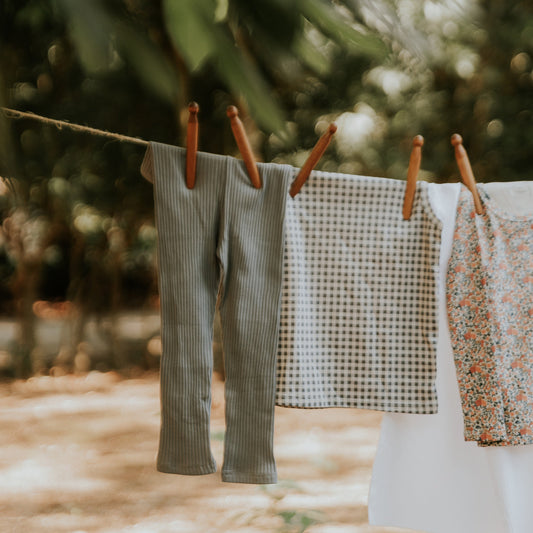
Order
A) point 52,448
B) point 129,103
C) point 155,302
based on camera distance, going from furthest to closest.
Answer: point 155,302, point 52,448, point 129,103

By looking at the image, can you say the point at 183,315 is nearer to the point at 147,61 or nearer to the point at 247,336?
the point at 247,336

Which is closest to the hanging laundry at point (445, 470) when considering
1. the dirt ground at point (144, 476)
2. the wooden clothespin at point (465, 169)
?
the wooden clothespin at point (465, 169)

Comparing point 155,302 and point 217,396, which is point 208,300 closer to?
point 217,396

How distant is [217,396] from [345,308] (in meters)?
3.31

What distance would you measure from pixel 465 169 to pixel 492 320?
27 centimetres

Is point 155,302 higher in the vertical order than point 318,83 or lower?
lower

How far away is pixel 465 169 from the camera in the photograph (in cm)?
114

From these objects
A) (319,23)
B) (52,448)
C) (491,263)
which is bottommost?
(52,448)

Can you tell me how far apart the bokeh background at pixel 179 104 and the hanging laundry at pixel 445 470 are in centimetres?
42

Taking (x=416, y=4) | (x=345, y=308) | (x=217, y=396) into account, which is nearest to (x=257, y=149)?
(x=217, y=396)

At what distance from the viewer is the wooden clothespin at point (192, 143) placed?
39.9 inches

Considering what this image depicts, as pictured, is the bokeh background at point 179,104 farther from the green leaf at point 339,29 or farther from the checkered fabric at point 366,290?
the checkered fabric at point 366,290

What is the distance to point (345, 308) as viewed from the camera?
1142 millimetres

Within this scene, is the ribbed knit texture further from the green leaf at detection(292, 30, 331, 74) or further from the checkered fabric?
the green leaf at detection(292, 30, 331, 74)
